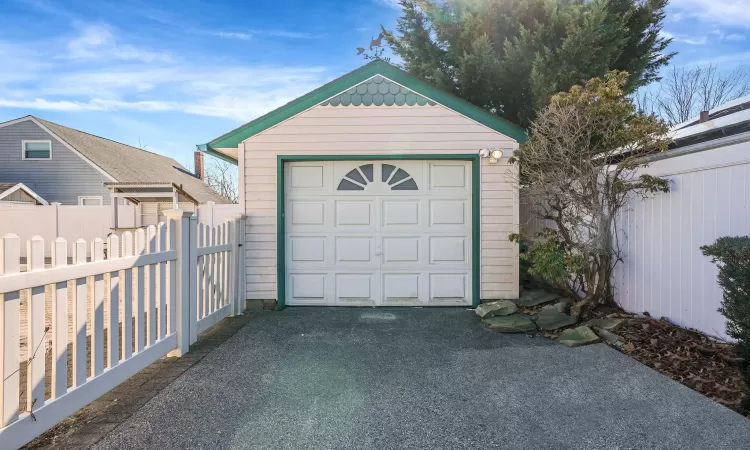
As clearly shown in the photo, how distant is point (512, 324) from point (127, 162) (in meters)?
21.0

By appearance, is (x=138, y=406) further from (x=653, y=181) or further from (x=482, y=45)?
(x=482, y=45)

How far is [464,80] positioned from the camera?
29.4 feet

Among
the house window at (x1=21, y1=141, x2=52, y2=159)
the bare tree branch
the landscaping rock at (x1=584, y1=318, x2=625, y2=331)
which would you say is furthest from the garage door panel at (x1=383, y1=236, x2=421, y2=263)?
the house window at (x1=21, y1=141, x2=52, y2=159)

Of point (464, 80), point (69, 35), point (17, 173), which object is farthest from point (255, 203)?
point (17, 173)

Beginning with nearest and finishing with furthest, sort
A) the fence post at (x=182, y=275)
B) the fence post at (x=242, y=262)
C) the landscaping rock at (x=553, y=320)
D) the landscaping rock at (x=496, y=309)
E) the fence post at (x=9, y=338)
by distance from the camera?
the fence post at (x=9, y=338) → the fence post at (x=182, y=275) → the landscaping rock at (x=553, y=320) → the landscaping rock at (x=496, y=309) → the fence post at (x=242, y=262)

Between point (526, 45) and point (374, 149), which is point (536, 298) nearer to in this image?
point (374, 149)

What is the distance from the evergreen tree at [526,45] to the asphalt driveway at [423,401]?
5.85 meters

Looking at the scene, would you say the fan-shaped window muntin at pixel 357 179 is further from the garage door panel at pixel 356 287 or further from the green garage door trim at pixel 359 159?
the garage door panel at pixel 356 287

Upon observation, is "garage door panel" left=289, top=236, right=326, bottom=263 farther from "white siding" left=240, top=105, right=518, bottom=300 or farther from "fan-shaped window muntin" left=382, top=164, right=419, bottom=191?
"fan-shaped window muntin" left=382, top=164, right=419, bottom=191

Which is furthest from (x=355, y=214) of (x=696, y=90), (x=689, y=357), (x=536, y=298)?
(x=696, y=90)

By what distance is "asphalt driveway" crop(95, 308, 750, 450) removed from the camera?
7.95ft

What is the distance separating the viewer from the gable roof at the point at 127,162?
697 inches

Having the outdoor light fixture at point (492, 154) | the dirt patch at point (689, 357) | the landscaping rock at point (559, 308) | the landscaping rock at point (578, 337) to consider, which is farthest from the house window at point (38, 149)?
the dirt patch at point (689, 357)

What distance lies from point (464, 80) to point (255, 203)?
18.3 ft
